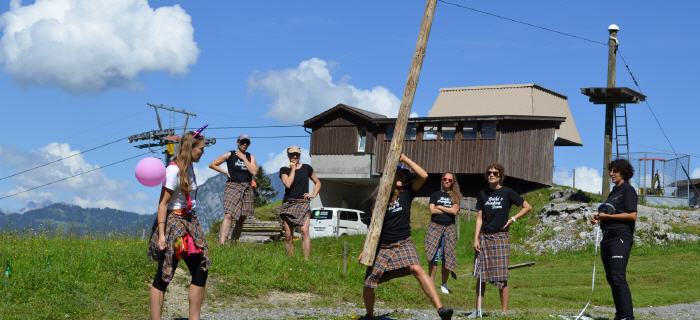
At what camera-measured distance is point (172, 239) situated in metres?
9.80

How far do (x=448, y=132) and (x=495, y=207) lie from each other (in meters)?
42.5

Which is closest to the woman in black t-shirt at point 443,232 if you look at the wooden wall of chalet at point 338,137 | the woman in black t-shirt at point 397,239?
the woman in black t-shirt at point 397,239

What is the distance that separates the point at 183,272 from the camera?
569 inches

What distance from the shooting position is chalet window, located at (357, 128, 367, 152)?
58125 millimetres

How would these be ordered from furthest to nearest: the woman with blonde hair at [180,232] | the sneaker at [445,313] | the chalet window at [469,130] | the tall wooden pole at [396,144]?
the chalet window at [469,130]
the tall wooden pole at [396,144]
the sneaker at [445,313]
the woman with blonde hair at [180,232]

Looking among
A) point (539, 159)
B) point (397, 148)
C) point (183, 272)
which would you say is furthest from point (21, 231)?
point (539, 159)

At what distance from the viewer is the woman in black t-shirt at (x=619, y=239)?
1131cm

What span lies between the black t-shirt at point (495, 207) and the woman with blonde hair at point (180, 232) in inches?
150

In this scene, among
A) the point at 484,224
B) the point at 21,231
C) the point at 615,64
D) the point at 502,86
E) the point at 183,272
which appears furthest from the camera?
the point at 502,86

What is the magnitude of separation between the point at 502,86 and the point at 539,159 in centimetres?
819

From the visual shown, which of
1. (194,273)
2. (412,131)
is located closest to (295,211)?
(194,273)

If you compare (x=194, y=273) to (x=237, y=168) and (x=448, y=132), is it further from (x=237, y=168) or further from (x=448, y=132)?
(x=448, y=132)

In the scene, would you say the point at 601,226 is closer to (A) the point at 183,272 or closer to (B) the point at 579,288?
(A) the point at 183,272

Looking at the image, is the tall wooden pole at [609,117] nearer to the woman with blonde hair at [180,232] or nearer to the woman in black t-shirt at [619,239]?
the woman in black t-shirt at [619,239]
